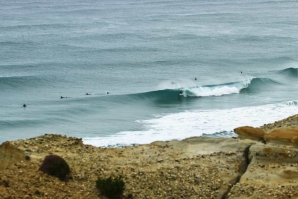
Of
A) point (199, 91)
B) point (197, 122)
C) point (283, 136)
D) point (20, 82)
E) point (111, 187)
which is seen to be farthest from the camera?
point (20, 82)

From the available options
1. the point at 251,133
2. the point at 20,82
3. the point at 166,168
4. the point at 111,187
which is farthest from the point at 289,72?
the point at 111,187

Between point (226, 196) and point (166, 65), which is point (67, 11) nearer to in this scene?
point (166, 65)

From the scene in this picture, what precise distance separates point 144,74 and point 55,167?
43.5 meters

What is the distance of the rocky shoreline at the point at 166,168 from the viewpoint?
61.0 ft

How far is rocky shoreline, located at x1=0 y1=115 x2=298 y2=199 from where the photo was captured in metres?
18.6

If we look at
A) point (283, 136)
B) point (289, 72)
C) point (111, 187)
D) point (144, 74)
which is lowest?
point (111, 187)

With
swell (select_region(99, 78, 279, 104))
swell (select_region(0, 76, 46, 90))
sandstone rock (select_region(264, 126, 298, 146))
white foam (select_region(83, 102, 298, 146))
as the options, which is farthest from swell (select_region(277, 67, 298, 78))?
sandstone rock (select_region(264, 126, 298, 146))

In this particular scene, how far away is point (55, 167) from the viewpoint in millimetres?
19031

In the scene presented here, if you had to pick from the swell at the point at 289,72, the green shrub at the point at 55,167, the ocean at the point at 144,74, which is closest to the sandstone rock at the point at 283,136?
the green shrub at the point at 55,167

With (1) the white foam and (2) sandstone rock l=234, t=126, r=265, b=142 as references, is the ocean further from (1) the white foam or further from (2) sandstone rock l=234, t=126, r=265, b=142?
(2) sandstone rock l=234, t=126, r=265, b=142

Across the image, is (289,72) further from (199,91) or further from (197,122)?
(197,122)

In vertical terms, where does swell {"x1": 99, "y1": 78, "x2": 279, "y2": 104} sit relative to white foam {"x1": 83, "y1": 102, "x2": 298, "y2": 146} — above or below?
above

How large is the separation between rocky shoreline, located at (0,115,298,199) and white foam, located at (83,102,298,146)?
14322 millimetres

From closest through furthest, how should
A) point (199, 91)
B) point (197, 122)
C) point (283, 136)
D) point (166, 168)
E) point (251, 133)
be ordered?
1. point (166, 168)
2. point (283, 136)
3. point (251, 133)
4. point (197, 122)
5. point (199, 91)
